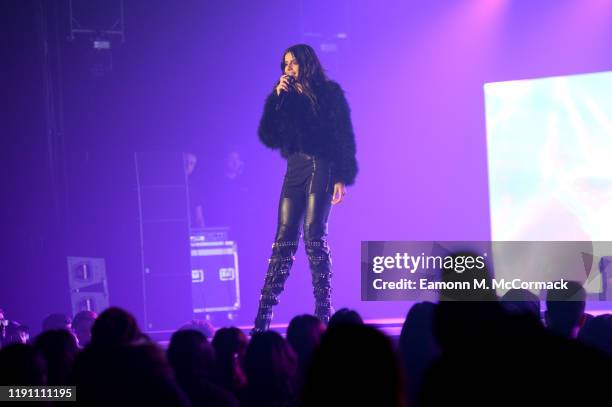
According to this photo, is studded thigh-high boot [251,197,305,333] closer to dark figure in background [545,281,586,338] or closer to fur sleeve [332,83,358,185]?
fur sleeve [332,83,358,185]

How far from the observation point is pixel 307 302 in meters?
12.8

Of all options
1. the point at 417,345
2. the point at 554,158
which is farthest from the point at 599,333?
the point at 554,158

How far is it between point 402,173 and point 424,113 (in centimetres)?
111

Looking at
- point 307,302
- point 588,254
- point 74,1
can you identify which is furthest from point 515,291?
point 74,1

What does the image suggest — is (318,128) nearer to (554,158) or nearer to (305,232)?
(305,232)

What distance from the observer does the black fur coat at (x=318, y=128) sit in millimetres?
7012

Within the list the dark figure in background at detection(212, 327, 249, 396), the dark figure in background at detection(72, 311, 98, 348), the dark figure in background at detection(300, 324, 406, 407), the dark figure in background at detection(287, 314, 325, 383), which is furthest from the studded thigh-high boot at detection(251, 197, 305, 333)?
the dark figure in background at detection(300, 324, 406, 407)

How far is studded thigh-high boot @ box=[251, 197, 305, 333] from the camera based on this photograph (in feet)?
22.0

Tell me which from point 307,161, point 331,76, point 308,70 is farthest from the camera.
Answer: point 331,76

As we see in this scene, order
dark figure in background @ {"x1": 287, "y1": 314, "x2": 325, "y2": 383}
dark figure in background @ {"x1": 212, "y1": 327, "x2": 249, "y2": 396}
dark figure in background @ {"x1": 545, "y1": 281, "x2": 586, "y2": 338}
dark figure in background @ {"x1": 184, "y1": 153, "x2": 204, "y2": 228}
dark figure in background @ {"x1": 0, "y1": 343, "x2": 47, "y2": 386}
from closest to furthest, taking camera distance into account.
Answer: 1. dark figure in background @ {"x1": 0, "y1": 343, "x2": 47, "y2": 386}
2. dark figure in background @ {"x1": 212, "y1": 327, "x2": 249, "y2": 396}
3. dark figure in background @ {"x1": 287, "y1": 314, "x2": 325, "y2": 383}
4. dark figure in background @ {"x1": 545, "y1": 281, "x2": 586, "y2": 338}
5. dark figure in background @ {"x1": 184, "y1": 153, "x2": 204, "y2": 228}

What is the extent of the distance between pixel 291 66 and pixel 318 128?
70cm

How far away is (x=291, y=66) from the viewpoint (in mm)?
7301

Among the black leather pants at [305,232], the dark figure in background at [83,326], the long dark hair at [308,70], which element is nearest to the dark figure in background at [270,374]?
the dark figure in background at [83,326]

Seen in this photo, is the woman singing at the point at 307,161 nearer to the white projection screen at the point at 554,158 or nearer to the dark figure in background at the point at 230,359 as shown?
the dark figure in background at the point at 230,359
